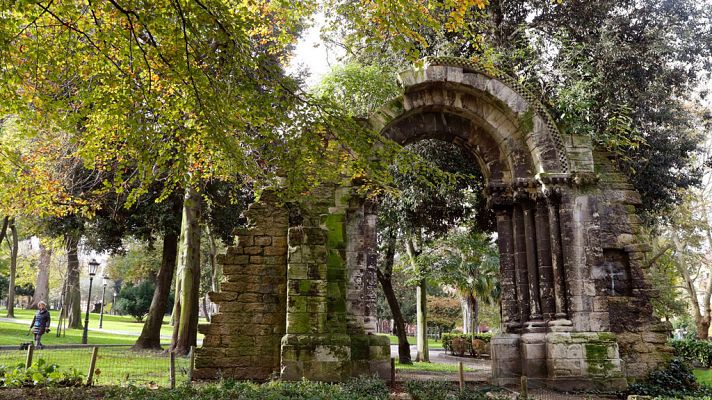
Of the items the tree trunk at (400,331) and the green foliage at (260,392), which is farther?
the tree trunk at (400,331)

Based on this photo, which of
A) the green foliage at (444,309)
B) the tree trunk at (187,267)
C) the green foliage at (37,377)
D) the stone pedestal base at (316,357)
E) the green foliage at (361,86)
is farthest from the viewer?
the green foliage at (444,309)

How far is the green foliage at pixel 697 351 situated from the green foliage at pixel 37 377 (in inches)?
796

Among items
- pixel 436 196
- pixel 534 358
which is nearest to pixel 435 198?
pixel 436 196

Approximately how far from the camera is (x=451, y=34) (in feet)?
47.9

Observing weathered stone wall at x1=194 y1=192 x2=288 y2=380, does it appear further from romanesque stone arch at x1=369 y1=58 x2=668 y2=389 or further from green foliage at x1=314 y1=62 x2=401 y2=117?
green foliage at x1=314 y1=62 x2=401 y2=117

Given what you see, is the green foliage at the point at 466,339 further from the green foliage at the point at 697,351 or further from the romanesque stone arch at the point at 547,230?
the romanesque stone arch at the point at 547,230

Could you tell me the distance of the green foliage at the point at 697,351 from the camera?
19922 mm

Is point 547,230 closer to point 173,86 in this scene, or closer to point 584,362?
point 584,362

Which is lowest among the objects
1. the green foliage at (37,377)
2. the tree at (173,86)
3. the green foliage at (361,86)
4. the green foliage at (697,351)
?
the green foliage at (697,351)

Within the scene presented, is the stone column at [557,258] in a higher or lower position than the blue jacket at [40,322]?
higher

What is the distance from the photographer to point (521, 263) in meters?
10.8

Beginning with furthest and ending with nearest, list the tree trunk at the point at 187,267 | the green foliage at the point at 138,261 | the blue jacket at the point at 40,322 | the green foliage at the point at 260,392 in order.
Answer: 1. the green foliage at the point at 138,261
2. the blue jacket at the point at 40,322
3. the tree trunk at the point at 187,267
4. the green foliage at the point at 260,392

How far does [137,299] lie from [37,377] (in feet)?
125

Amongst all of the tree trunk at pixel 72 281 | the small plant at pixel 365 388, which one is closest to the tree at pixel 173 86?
the small plant at pixel 365 388
